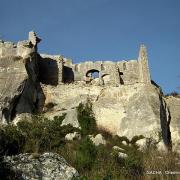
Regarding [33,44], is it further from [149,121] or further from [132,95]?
[149,121]

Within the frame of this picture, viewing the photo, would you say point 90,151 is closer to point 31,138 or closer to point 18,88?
point 31,138

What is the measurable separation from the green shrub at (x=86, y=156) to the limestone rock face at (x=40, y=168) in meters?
2.33

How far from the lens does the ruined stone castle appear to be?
44.2 m

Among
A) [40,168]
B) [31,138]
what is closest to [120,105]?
[31,138]

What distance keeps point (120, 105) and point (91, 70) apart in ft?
37.2

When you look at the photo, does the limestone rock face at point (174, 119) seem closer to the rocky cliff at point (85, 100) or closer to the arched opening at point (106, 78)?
the rocky cliff at point (85, 100)

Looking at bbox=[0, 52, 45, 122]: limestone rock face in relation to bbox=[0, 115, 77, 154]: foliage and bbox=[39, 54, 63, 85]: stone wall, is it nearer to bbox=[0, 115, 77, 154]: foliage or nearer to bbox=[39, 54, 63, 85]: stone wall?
bbox=[39, 54, 63, 85]: stone wall

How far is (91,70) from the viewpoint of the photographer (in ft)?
160

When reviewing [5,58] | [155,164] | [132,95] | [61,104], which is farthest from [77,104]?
[155,164]

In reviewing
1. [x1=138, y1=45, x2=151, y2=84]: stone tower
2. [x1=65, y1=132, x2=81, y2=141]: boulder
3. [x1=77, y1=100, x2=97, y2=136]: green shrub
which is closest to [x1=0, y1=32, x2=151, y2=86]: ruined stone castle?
[x1=138, y1=45, x2=151, y2=84]: stone tower

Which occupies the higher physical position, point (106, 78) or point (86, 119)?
point (106, 78)

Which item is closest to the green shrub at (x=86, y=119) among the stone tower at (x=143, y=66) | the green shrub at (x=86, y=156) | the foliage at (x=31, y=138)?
the foliage at (x=31, y=138)

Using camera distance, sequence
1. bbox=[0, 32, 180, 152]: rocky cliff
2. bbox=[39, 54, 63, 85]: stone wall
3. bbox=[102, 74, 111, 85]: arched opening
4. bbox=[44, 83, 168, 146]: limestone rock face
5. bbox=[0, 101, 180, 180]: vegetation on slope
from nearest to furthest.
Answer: bbox=[0, 101, 180, 180]: vegetation on slope → bbox=[0, 32, 180, 152]: rocky cliff → bbox=[44, 83, 168, 146]: limestone rock face → bbox=[39, 54, 63, 85]: stone wall → bbox=[102, 74, 111, 85]: arched opening

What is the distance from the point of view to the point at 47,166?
1457cm
